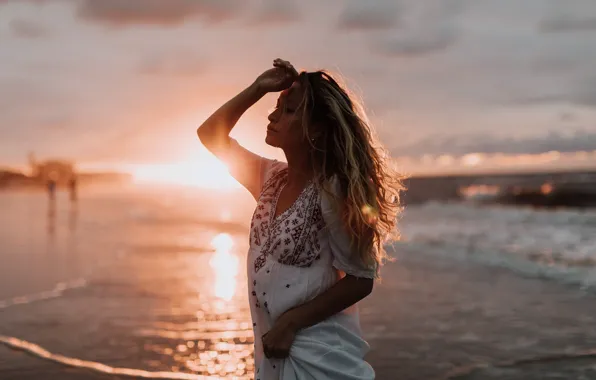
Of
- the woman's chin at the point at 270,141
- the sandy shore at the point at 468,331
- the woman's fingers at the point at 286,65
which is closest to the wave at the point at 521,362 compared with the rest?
the sandy shore at the point at 468,331

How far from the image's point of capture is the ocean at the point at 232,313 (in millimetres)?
6879

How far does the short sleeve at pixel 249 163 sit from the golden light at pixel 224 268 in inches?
304

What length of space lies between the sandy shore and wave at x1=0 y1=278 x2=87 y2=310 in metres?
2.53

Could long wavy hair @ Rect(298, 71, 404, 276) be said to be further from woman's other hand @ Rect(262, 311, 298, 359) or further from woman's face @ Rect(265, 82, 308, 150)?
woman's other hand @ Rect(262, 311, 298, 359)

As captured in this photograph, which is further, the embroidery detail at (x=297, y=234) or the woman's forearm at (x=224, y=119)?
the woman's forearm at (x=224, y=119)

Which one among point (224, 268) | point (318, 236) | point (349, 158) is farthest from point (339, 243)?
point (224, 268)

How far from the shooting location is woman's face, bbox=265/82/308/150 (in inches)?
105

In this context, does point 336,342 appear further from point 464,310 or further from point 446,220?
point 446,220

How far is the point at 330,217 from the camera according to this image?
8.31 ft

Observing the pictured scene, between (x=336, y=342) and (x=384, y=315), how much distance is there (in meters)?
6.67

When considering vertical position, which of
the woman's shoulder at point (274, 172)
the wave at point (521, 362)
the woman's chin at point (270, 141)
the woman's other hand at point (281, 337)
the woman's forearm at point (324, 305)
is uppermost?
the woman's chin at point (270, 141)

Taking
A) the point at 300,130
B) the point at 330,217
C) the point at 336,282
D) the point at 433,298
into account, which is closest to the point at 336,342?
the point at 336,282

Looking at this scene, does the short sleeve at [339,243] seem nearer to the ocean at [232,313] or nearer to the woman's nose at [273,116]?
the woman's nose at [273,116]

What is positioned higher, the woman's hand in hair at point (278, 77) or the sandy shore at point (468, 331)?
the woman's hand in hair at point (278, 77)
